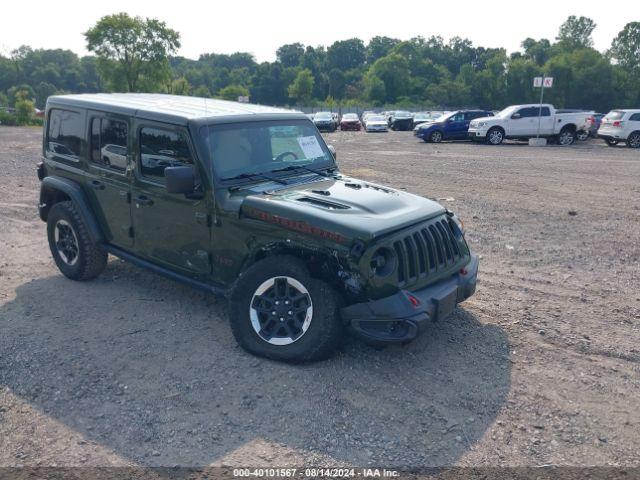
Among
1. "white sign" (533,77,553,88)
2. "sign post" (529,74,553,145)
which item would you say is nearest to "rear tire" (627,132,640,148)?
"sign post" (529,74,553,145)

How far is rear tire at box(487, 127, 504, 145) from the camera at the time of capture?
79.9 feet

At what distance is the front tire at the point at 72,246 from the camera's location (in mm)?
5879

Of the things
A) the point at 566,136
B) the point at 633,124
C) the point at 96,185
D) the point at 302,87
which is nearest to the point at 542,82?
the point at 566,136

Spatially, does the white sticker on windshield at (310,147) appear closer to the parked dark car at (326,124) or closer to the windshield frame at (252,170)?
the windshield frame at (252,170)

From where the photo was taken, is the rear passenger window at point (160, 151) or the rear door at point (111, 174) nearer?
the rear passenger window at point (160, 151)

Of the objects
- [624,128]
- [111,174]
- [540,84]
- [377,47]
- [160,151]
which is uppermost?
[377,47]

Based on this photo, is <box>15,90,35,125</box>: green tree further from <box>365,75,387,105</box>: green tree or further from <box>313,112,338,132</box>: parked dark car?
<box>365,75,387,105</box>: green tree

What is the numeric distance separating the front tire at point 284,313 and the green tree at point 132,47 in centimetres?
6273

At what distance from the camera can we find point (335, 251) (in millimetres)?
4035

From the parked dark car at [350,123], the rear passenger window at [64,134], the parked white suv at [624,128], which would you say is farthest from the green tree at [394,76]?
the rear passenger window at [64,134]

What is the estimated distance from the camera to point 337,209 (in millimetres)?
4332

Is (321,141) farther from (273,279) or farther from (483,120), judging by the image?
(483,120)

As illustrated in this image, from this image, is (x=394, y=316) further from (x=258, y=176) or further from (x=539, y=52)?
(x=539, y=52)

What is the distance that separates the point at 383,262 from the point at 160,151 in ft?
7.53
